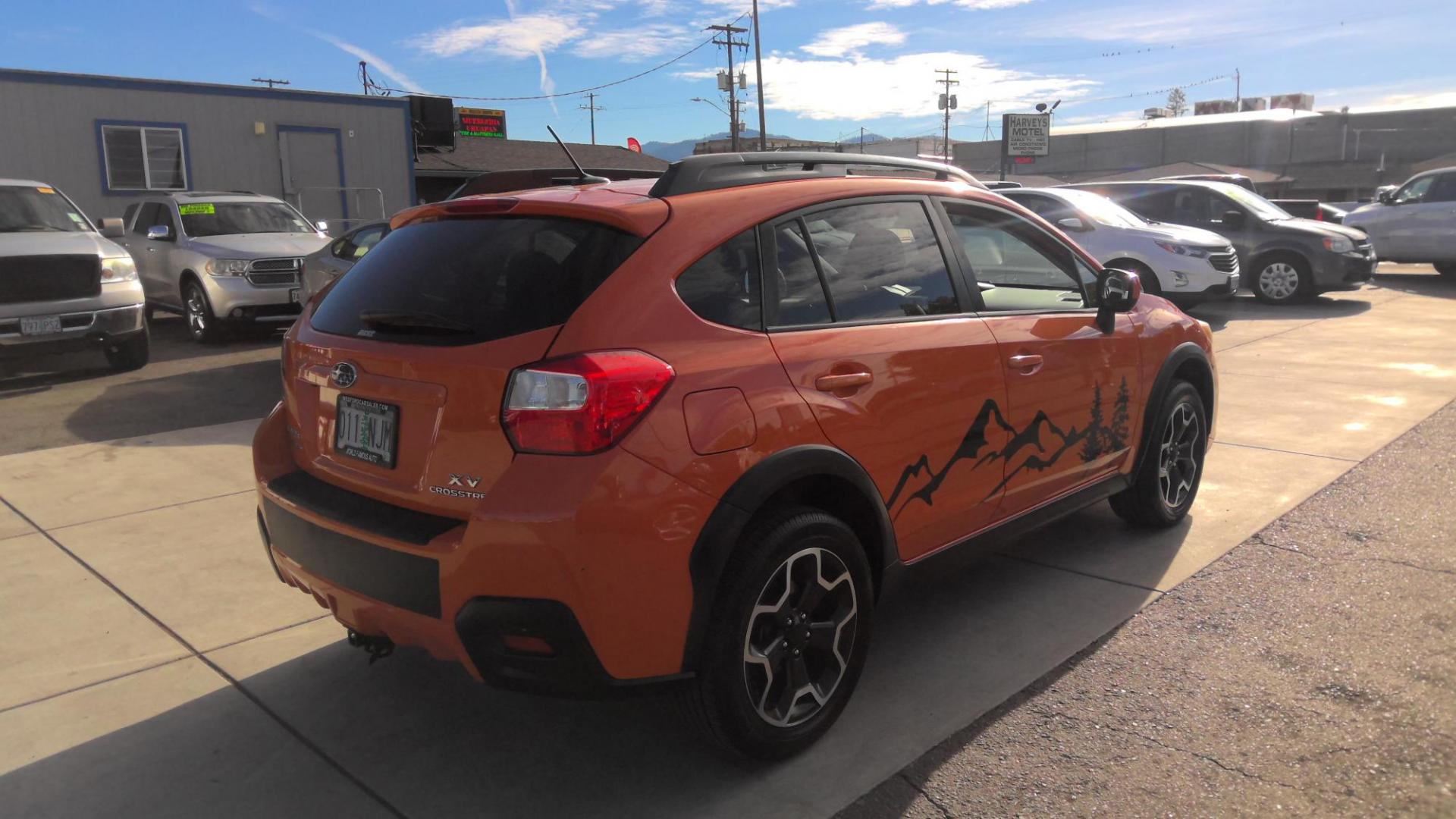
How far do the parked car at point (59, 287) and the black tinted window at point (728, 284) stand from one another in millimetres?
8347

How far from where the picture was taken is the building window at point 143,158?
1712 centimetres

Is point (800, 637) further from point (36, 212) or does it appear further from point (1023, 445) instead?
point (36, 212)

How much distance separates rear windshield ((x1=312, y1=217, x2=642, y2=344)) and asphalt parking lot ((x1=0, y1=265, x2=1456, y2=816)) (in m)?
1.25

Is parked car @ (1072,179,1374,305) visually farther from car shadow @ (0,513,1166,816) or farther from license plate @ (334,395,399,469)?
license plate @ (334,395,399,469)

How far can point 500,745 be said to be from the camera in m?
3.12

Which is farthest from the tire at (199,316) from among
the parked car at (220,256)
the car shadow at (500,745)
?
the car shadow at (500,745)

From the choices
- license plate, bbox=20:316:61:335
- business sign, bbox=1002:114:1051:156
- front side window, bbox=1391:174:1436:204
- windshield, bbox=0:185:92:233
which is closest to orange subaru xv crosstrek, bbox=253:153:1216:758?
license plate, bbox=20:316:61:335

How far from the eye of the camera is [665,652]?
2.62m

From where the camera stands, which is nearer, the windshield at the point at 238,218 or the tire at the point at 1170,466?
the tire at the point at 1170,466

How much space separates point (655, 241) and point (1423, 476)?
198 inches

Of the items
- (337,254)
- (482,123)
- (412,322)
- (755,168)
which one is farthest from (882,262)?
(482,123)

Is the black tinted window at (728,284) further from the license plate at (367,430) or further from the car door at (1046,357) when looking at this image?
the car door at (1046,357)

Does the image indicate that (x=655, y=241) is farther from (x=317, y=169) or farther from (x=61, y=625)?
(x=317, y=169)

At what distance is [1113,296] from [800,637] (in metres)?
2.14
